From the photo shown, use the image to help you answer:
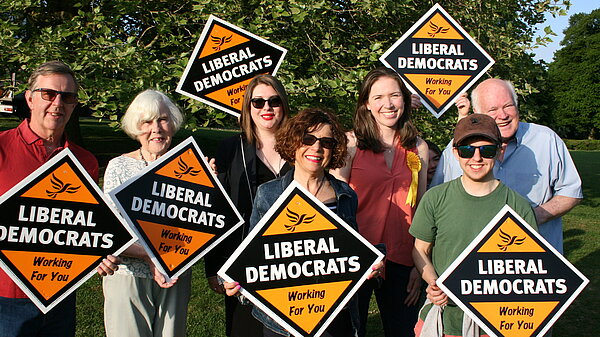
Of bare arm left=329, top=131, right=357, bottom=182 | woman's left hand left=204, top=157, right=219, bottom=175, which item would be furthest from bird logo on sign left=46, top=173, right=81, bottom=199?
bare arm left=329, top=131, right=357, bottom=182

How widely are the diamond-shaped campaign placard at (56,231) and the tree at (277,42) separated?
4.04 meters

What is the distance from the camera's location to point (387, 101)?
Result: 3.44 m

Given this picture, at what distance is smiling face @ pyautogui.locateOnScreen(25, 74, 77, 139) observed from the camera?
2912 millimetres

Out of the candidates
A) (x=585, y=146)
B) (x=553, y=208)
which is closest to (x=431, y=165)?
(x=553, y=208)

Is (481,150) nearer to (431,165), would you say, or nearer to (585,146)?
(431,165)

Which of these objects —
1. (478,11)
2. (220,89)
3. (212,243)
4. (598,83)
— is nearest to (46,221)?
(212,243)

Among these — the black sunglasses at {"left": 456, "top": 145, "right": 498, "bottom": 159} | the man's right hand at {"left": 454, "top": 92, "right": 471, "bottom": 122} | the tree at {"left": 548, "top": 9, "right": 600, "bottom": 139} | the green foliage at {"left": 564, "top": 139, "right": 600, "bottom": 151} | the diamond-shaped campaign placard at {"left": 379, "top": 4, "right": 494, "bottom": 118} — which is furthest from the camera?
the tree at {"left": 548, "top": 9, "right": 600, "bottom": 139}

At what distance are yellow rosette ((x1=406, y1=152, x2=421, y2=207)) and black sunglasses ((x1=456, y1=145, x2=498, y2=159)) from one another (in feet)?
2.00

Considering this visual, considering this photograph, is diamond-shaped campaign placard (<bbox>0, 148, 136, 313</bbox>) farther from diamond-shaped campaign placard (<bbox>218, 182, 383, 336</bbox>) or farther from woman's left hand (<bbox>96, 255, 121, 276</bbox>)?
diamond-shaped campaign placard (<bbox>218, 182, 383, 336</bbox>)

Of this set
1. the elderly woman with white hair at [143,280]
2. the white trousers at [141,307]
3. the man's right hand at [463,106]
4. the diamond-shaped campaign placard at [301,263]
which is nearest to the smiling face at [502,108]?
the man's right hand at [463,106]

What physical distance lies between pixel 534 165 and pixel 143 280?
2.51 metres

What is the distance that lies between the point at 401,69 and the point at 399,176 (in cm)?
124

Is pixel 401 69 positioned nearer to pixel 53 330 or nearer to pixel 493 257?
pixel 493 257

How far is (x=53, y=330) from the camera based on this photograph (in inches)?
117
